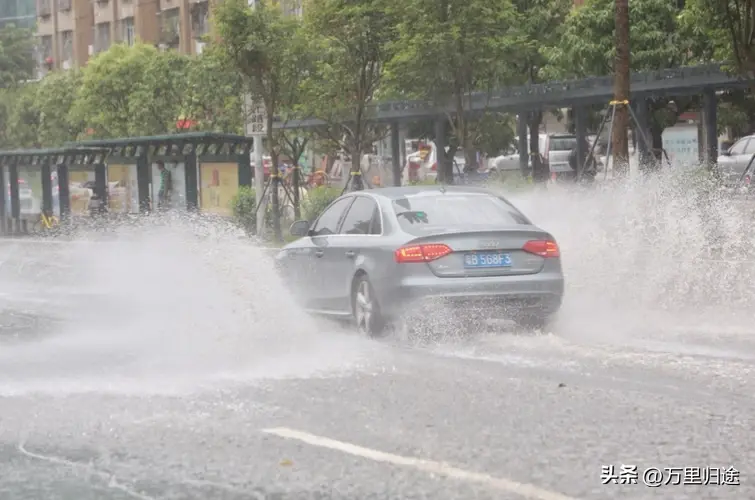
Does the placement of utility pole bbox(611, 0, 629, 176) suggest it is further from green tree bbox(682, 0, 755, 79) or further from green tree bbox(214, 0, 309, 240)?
green tree bbox(214, 0, 309, 240)

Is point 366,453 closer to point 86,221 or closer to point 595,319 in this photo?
point 595,319

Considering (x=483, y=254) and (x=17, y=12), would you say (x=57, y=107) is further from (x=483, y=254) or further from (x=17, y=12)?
(x=483, y=254)

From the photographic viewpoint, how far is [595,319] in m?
13.3

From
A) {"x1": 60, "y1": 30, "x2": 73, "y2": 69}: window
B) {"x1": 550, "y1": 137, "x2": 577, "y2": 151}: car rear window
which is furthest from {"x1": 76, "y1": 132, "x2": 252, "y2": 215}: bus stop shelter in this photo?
{"x1": 60, "y1": 30, "x2": 73, "y2": 69}: window

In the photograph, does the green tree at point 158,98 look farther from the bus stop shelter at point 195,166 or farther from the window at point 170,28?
the window at point 170,28

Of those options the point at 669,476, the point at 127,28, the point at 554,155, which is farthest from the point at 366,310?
the point at 127,28

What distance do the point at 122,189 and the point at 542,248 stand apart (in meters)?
26.1

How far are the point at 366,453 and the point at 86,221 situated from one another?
3250 cm

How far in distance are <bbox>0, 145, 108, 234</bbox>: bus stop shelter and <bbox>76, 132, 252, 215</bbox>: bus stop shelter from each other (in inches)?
93.4

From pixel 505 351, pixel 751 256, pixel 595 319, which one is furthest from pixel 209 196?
pixel 505 351

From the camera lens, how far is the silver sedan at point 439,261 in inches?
450

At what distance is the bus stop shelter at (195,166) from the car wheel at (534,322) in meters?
19.4

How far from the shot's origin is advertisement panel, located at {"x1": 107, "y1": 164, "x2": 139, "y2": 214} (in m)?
35.7

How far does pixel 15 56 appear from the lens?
62.1 meters
